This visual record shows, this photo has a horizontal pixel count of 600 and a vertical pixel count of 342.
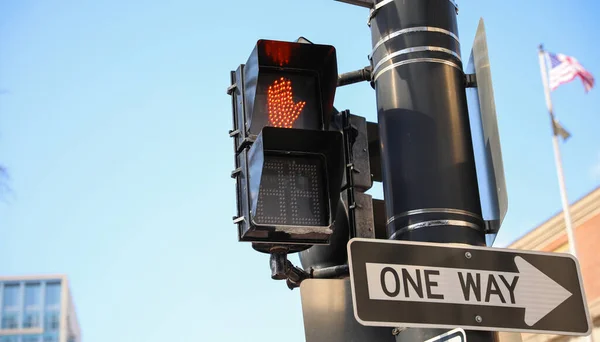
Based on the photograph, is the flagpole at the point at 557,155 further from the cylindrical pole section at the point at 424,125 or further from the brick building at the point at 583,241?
the cylindrical pole section at the point at 424,125

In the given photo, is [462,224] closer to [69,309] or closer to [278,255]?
[278,255]

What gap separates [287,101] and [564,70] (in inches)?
895

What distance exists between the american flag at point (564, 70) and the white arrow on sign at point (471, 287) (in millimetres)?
22824

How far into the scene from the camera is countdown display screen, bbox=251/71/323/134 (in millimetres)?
5375

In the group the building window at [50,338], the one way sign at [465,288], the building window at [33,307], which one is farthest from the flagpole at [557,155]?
the building window at [33,307]

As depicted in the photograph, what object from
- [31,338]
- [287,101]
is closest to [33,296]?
[31,338]

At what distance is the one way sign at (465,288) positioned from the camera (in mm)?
3832

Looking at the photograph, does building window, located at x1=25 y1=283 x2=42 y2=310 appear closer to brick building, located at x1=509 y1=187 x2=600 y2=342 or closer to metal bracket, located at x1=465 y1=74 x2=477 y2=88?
brick building, located at x1=509 y1=187 x2=600 y2=342

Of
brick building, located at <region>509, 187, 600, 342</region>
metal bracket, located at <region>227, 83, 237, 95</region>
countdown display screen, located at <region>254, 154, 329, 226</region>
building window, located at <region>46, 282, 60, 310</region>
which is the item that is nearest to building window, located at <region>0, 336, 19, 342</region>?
building window, located at <region>46, 282, 60, 310</region>

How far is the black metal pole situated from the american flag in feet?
70.9

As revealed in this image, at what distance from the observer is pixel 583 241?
2822cm

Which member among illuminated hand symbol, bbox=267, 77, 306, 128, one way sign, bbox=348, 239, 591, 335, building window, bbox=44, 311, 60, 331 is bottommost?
one way sign, bbox=348, 239, 591, 335

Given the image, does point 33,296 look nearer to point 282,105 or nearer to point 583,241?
point 583,241

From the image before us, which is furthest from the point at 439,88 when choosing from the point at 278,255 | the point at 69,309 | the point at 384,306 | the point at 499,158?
the point at 69,309
